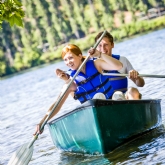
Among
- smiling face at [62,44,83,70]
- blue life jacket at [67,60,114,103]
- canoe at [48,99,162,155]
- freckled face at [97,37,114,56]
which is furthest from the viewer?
freckled face at [97,37,114,56]

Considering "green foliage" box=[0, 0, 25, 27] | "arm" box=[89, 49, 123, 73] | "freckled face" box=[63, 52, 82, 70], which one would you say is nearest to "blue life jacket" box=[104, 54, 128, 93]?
"arm" box=[89, 49, 123, 73]

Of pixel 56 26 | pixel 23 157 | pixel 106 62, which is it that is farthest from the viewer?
pixel 56 26

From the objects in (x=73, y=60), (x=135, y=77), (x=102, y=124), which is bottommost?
(x=102, y=124)

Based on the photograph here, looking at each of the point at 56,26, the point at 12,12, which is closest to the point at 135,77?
the point at 12,12

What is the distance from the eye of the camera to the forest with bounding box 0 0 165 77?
5803 centimetres

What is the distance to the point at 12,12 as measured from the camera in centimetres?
440

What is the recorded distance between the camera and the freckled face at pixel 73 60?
6043 mm

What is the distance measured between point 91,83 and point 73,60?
0.40 m

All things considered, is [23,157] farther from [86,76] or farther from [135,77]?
[135,77]

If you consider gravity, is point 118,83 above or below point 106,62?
below

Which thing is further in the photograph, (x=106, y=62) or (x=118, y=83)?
(x=118, y=83)

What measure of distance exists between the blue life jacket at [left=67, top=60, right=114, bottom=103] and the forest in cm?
5011

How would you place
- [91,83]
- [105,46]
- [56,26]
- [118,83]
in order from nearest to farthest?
1. [91,83]
2. [105,46]
3. [118,83]
4. [56,26]

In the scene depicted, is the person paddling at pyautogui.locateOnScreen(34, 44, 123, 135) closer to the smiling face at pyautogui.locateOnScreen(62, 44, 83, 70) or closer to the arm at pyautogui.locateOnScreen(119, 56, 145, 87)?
the smiling face at pyautogui.locateOnScreen(62, 44, 83, 70)
